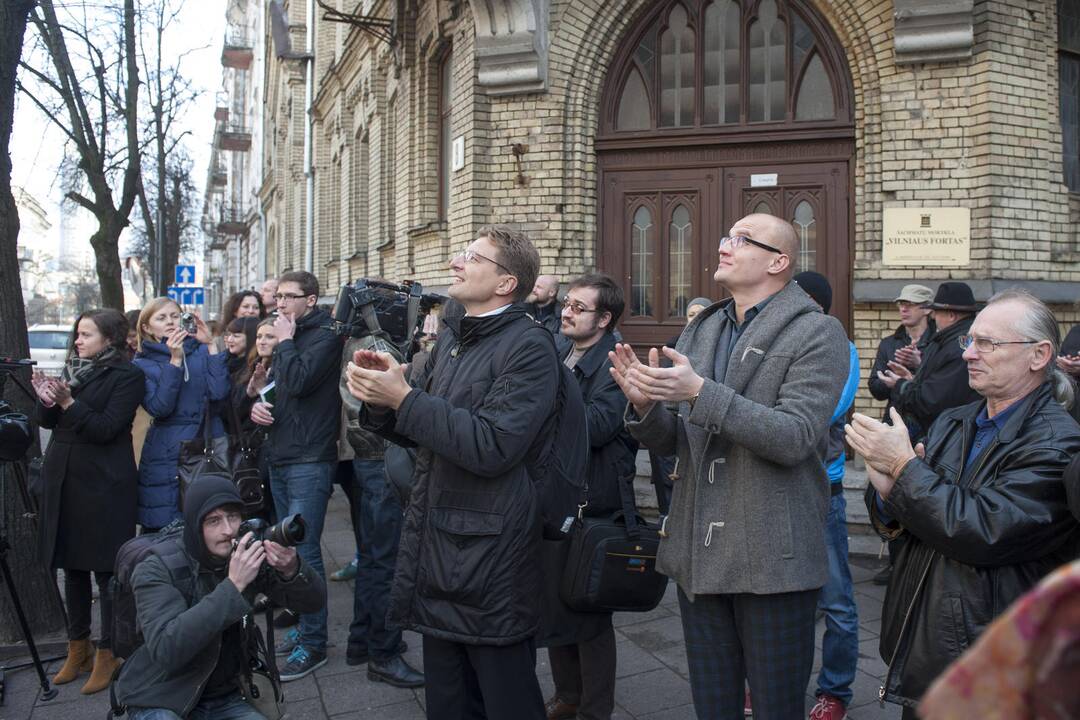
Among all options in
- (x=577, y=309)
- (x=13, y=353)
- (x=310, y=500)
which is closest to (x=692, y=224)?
(x=577, y=309)

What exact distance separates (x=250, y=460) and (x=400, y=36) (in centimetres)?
839

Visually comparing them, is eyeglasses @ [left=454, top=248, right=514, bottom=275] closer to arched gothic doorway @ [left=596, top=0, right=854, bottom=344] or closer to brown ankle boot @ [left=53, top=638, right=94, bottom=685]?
brown ankle boot @ [left=53, top=638, right=94, bottom=685]

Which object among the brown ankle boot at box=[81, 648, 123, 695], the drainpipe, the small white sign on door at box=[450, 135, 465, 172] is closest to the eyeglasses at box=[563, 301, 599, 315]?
the brown ankle boot at box=[81, 648, 123, 695]

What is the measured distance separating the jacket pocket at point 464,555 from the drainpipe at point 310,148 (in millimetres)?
18363

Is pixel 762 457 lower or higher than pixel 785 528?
higher

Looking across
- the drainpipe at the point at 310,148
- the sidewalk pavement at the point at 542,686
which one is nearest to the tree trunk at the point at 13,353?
the sidewalk pavement at the point at 542,686

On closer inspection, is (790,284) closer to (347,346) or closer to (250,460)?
(347,346)

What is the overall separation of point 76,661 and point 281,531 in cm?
262

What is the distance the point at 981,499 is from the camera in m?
2.54

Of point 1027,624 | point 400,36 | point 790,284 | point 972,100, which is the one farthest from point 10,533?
point 400,36

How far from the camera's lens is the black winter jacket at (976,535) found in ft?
8.21

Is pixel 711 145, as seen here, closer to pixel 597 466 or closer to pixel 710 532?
pixel 597 466

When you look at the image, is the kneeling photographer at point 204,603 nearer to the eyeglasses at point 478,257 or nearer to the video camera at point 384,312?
the eyeglasses at point 478,257

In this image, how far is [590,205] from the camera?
30.9 ft
